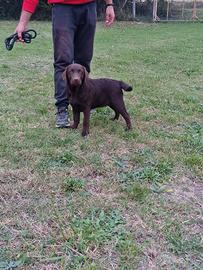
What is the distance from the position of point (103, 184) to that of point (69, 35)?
5.39ft

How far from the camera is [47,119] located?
4359mm

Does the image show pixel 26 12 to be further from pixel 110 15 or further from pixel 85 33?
pixel 110 15

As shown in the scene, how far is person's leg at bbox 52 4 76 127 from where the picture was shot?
13.0ft

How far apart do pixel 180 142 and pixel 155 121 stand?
65 cm

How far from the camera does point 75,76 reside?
3.63m

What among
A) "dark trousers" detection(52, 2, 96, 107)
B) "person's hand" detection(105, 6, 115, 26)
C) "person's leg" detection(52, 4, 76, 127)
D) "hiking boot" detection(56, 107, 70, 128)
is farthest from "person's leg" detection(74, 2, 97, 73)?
"hiking boot" detection(56, 107, 70, 128)

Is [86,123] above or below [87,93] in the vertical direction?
below

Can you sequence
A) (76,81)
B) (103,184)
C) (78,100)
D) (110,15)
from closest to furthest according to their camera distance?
(103,184) < (76,81) < (78,100) < (110,15)

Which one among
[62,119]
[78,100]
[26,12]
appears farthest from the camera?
[62,119]

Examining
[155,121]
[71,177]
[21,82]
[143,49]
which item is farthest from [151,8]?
[71,177]

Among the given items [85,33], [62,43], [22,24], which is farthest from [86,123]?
[22,24]

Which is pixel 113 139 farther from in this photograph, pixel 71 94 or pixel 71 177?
pixel 71 177

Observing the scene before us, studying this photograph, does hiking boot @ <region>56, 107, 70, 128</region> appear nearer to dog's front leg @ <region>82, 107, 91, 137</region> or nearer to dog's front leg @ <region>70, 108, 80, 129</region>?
dog's front leg @ <region>70, 108, 80, 129</region>

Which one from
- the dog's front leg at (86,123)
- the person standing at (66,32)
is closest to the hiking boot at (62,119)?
the person standing at (66,32)
